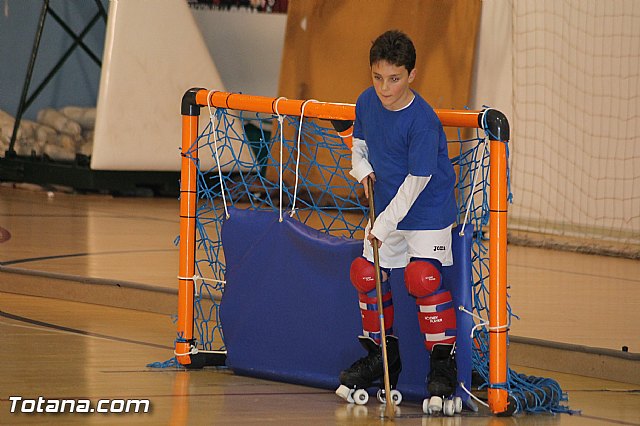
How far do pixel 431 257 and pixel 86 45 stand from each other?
732cm

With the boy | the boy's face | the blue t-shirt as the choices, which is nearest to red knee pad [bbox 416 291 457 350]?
the boy

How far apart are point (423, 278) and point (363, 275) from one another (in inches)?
8.8

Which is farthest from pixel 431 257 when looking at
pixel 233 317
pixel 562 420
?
pixel 233 317

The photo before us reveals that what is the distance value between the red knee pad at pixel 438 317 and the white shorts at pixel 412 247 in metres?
0.12

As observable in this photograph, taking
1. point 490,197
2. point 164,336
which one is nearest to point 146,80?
point 164,336

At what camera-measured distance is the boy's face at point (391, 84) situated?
3381 mm

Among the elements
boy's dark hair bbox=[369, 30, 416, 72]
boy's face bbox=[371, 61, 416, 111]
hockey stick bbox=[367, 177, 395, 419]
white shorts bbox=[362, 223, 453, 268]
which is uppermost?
boy's dark hair bbox=[369, 30, 416, 72]

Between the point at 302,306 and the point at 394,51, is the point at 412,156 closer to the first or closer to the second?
the point at 394,51

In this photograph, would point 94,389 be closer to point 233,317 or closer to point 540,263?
point 233,317

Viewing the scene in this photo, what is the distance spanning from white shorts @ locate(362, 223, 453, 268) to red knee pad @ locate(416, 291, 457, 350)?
0.38 ft

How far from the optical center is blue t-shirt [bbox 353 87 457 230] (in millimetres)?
3377

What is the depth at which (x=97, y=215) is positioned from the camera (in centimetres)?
793

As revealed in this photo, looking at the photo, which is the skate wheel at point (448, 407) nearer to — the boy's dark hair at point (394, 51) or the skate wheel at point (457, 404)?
the skate wheel at point (457, 404)

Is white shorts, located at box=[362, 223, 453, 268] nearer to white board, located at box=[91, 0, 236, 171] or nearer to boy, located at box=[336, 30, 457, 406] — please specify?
boy, located at box=[336, 30, 457, 406]
